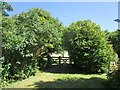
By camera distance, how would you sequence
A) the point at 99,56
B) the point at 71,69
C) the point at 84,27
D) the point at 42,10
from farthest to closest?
the point at 42,10, the point at 71,69, the point at 84,27, the point at 99,56

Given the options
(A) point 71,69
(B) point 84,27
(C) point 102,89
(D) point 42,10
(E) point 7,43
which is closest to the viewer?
(E) point 7,43

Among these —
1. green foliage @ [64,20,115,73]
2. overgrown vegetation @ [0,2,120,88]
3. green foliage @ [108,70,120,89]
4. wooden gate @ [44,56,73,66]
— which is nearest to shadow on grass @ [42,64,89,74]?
wooden gate @ [44,56,73,66]

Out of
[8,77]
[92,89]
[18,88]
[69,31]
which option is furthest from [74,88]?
[69,31]

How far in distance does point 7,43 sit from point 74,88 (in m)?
3.53

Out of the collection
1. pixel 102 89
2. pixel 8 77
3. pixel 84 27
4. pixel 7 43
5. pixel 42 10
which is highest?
pixel 42 10

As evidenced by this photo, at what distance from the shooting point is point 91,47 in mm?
8953

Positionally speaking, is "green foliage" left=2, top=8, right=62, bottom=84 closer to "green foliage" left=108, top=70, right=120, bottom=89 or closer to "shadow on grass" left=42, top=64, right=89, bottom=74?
"shadow on grass" left=42, top=64, right=89, bottom=74

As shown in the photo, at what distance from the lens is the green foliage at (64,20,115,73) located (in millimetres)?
8766

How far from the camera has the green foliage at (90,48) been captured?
877 cm

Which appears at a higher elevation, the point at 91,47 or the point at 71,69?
the point at 91,47

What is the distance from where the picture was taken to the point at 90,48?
29.4ft

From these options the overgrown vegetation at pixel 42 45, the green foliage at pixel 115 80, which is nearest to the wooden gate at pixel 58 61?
the overgrown vegetation at pixel 42 45

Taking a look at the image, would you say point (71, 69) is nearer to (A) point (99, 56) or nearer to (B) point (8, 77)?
(A) point (99, 56)

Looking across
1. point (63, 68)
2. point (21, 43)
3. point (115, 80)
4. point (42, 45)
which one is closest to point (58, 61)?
point (63, 68)
